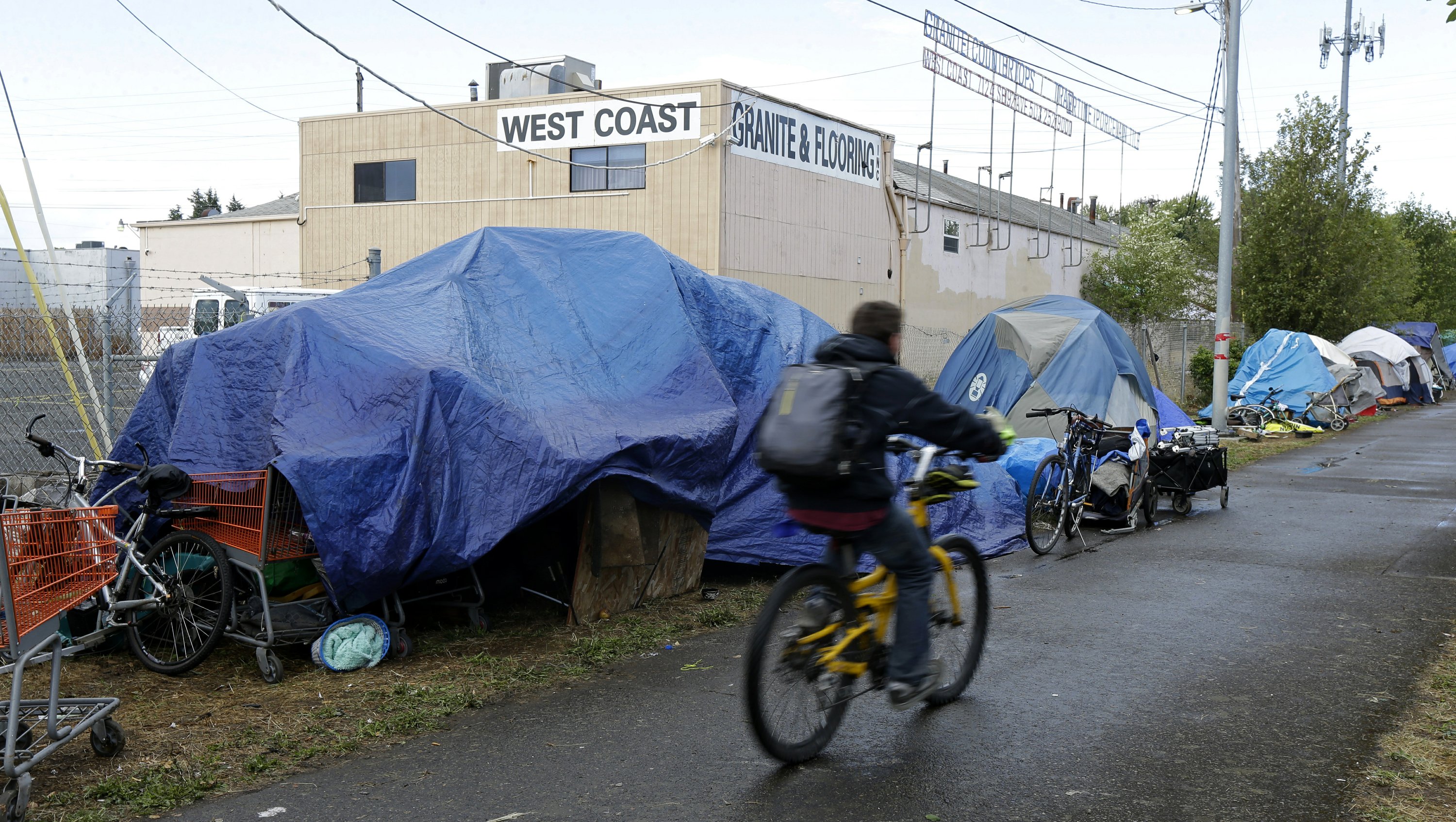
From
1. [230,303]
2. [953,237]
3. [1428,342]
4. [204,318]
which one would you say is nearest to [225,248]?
[230,303]

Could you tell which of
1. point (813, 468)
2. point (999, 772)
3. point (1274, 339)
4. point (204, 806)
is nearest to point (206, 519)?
point (204, 806)

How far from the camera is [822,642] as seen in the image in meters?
4.52

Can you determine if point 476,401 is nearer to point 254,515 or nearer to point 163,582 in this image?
point 254,515

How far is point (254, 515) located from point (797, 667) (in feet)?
10.3

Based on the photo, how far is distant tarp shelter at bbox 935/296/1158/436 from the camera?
13406 millimetres

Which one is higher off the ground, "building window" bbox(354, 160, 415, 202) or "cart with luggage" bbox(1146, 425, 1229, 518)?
"building window" bbox(354, 160, 415, 202)

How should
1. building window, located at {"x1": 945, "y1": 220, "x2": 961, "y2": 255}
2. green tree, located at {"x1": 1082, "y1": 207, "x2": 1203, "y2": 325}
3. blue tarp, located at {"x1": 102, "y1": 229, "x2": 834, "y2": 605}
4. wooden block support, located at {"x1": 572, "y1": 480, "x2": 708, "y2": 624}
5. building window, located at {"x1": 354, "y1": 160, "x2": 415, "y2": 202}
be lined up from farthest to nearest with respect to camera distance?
green tree, located at {"x1": 1082, "y1": 207, "x2": 1203, "y2": 325}, building window, located at {"x1": 945, "y1": 220, "x2": 961, "y2": 255}, building window, located at {"x1": 354, "y1": 160, "x2": 415, "y2": 202}, wooden block support, located at {"x1": 572, "y1": 480, "x2": 708, "y2": 624}, blue tarp, located at {"x1": 102, "y1": 229, "x2": 834, "y2": 605}

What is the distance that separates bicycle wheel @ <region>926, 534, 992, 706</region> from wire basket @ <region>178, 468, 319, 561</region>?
315 centimetres

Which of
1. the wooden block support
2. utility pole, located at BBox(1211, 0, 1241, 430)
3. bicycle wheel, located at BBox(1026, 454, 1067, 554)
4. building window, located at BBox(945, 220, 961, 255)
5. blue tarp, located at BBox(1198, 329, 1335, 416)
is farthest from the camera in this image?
building window, located at BBox(945, 220, 961, 255)

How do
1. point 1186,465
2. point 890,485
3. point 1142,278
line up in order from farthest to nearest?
point 1142,278, point 1186,465, point 890,485

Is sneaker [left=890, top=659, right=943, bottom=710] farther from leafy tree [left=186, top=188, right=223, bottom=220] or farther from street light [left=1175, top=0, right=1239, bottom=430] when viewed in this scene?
leafy tree [left=186, top=188, right=223, bottom=220]

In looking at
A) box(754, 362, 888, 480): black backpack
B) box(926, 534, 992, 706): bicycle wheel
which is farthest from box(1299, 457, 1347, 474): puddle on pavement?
box(754, 362, 888, 480): black backpack

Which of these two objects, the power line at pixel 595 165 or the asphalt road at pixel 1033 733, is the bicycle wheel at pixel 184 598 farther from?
the power line at pixel 595 165

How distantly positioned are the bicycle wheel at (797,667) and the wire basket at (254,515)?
8.89 ft
